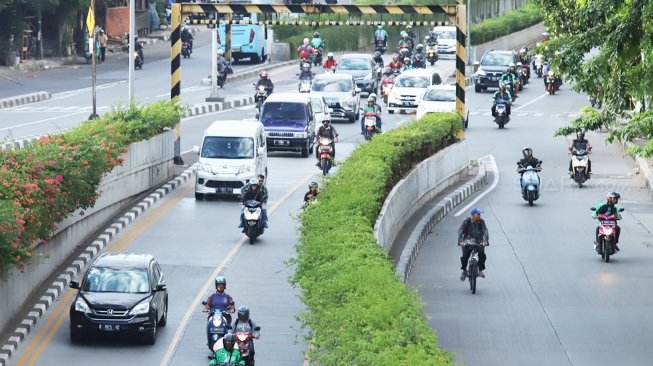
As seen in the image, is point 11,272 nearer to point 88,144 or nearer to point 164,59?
point 88,144

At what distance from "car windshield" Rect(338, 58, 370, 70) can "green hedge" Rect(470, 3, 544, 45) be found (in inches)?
756

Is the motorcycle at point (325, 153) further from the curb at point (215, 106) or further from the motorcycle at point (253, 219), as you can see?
the curb at point (215, 106)

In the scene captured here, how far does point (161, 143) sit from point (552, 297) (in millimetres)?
13488

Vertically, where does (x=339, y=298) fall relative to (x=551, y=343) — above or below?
Answer: above

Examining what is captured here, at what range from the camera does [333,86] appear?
53250mm

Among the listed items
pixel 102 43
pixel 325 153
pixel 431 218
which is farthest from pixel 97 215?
pixel 102 43

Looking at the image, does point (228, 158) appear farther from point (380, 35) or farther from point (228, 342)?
point (380, 35)

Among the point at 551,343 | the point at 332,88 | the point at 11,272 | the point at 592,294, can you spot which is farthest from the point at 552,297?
the point at 332,88

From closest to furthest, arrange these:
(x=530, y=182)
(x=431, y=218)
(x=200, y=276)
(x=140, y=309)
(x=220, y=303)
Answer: (x=220, y=303), (x=140, y=309), (x=200, y=276), (x=431, y=218), (x=530, y=182)

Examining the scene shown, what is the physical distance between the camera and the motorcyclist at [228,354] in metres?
20.0

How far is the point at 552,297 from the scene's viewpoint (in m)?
27.1

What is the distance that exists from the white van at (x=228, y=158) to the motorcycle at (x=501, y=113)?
1879 cm

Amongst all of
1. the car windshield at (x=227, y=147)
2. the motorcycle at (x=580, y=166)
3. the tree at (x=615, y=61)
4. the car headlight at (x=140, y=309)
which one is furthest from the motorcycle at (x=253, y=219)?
the motorcycle at (x=580, y=166)

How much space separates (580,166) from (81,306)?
2158cm
